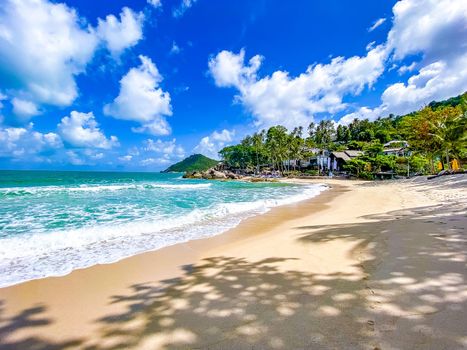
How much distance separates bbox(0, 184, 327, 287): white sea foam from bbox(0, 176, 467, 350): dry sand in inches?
29.2

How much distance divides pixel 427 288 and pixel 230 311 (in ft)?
7.98

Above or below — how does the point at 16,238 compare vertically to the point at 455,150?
below

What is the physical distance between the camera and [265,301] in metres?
3.05

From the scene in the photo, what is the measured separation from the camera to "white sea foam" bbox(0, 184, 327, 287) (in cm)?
516

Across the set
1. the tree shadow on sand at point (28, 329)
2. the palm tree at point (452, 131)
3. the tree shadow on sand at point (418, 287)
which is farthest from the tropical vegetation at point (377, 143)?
the tree shadow on sand at point (28, 329)

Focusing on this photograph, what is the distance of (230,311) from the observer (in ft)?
9.50

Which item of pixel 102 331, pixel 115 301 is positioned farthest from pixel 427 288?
pixel 115 301

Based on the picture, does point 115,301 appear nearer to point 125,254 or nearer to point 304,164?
point 125,254

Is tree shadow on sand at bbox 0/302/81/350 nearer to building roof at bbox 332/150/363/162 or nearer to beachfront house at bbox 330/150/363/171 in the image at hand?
beachfront house at bbox 330/150/363/171

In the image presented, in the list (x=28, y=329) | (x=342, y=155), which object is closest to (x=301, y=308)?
(x=28, y=329)

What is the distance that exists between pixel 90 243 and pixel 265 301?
244 inches

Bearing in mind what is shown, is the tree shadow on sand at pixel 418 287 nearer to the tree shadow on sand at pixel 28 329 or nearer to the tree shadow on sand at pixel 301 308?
the tree shadow on sand at pixel 301 308

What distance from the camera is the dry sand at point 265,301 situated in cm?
232

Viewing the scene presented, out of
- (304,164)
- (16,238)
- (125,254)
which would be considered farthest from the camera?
(304,164)
